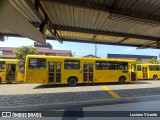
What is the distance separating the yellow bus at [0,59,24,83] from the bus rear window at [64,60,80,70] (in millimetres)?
4803

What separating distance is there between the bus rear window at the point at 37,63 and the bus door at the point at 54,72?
19.0 inches

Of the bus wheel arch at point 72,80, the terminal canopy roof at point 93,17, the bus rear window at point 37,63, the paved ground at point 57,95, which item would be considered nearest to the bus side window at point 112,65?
the bus wheel arch at point 72,80

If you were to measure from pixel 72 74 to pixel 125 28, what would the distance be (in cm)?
860

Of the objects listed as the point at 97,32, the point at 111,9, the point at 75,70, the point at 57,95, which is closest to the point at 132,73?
the point at 75,70

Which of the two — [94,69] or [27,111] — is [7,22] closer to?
[27,111]

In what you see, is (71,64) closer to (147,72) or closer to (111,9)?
(111,9)

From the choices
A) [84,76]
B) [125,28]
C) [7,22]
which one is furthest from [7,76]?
[7,22]

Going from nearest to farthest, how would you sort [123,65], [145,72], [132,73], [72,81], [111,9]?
[111,9] → [72,81] → [123,65] → [132,73] → [145,72]

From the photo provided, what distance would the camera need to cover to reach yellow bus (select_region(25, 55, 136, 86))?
14.3 meters

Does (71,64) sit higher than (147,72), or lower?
higher

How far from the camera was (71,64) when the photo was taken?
50.9 feet

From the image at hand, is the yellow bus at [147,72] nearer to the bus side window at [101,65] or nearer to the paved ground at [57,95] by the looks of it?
the bus side window at [101,65]

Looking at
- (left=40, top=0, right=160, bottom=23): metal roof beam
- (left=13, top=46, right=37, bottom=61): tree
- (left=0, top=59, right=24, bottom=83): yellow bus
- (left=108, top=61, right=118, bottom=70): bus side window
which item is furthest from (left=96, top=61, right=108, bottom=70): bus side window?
(left=13, top=46, right=37, bottom=61): tree

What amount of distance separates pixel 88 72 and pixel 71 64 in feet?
5.57
